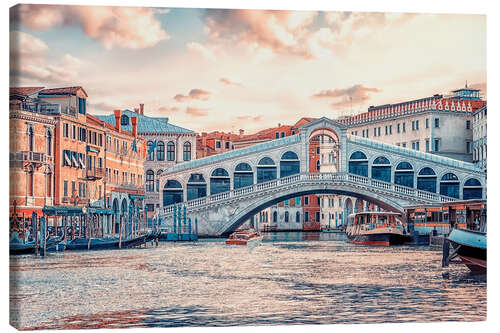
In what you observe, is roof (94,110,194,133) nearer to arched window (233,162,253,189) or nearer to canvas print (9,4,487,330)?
canvas print (9,4,487,330)

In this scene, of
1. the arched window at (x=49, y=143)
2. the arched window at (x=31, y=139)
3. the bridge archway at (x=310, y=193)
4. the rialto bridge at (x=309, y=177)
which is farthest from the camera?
the bridge archway at (x=310, y=193)

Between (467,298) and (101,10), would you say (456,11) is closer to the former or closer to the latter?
(467,298)

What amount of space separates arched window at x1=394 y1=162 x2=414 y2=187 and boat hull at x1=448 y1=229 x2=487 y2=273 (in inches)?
57.0

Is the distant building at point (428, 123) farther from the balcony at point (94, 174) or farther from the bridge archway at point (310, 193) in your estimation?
the balcony at point (94, 174)

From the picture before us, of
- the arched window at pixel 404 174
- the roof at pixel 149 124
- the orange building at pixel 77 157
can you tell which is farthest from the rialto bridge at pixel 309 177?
the roof at pixel 149 124

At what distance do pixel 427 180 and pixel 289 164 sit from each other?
2.65 m

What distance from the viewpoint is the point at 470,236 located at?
923 cm

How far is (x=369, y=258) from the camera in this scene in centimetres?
1222

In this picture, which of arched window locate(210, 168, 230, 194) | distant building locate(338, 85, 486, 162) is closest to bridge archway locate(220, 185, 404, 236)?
arched window locate(210, 168, 230, 194)

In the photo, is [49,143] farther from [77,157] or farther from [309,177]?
[309,177]

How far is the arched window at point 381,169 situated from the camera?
449 inches

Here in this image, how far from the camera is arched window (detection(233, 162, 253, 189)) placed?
1297 centimetres

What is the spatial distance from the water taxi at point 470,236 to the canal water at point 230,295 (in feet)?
0.47

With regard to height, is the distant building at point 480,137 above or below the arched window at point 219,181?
above
